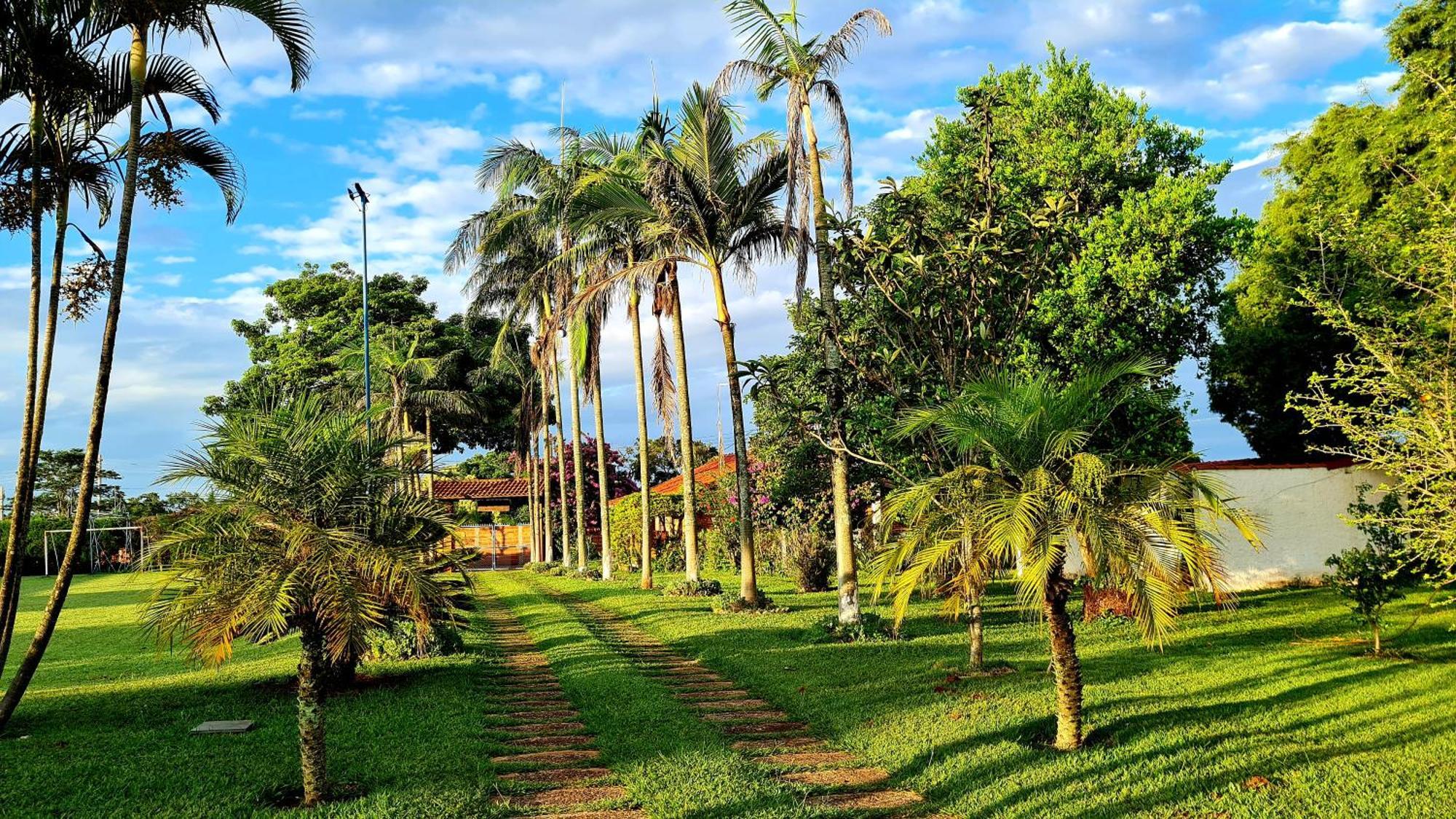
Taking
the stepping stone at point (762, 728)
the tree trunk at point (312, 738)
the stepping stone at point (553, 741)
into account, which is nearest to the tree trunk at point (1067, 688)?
the stepping stone at point (762, 728)

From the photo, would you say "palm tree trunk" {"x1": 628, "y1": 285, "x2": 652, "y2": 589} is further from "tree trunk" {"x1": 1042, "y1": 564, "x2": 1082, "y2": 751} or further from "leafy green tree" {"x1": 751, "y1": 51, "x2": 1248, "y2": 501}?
"tree trunk" {"x1": 1042, "y1": 564, "x2": 1082, "y2": 751}

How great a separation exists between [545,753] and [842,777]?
2503mm

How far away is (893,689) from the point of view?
1019 centimetres

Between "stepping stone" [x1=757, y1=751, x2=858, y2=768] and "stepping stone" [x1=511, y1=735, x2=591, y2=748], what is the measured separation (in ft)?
5.55

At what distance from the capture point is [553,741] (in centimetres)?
869

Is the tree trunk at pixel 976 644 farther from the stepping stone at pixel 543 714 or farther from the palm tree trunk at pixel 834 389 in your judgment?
the stepping stone at pixel 543 714

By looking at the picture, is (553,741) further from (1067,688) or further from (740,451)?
(740,451)

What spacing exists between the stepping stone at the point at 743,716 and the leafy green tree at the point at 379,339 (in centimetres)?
3393

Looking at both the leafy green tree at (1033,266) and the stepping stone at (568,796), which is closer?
the stepping stone at (568,796)

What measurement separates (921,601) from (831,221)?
331 inches

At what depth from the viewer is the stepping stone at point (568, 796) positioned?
6809 mm

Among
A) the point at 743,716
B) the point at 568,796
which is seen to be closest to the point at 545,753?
the point at 568,796

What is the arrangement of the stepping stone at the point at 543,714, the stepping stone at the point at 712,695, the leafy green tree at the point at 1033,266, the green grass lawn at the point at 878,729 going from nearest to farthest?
the green grass lawn at the point at 878,729 → the stepping stone at the point at 543,714 → the stepping stone at the point at 712,695 → the leafy green tree at the point at 1033,266

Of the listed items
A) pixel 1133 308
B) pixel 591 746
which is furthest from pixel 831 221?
pixel 591 746
